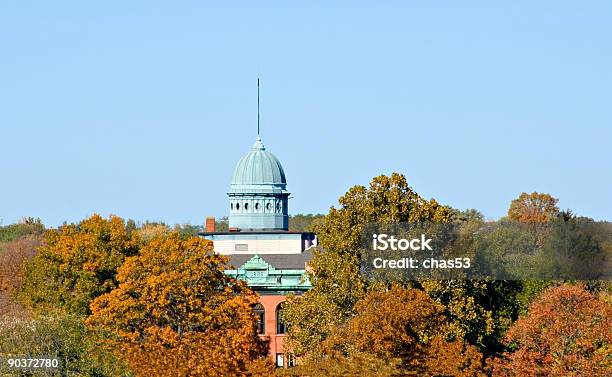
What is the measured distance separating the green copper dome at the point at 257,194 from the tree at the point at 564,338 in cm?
6673

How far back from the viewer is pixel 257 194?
14925 centimetres

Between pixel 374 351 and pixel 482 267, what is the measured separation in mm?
12625

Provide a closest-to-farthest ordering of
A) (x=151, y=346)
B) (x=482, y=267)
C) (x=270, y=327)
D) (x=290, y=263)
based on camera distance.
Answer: (x=151, y=346) < (x=482, y=267) < (x=270, y=327) < (x=290, y=263)

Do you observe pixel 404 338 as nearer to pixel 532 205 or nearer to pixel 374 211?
pixel 374 211

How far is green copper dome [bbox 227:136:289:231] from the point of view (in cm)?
14938

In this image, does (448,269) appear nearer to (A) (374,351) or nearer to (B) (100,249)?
(A) (374,351)

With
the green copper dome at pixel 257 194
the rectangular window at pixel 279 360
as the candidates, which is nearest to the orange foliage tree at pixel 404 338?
the rectangular window at pixel 279 360

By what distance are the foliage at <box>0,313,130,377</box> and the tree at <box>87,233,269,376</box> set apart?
373 inches

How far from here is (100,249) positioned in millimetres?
105375

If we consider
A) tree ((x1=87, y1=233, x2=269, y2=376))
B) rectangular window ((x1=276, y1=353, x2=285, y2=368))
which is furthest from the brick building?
tree ((x1=87, y1=233, x2=269, y2=376))

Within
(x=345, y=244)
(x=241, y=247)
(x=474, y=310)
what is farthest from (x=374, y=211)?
(x=241, y=247)

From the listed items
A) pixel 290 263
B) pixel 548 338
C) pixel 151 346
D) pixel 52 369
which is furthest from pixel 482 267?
pixel 290 263

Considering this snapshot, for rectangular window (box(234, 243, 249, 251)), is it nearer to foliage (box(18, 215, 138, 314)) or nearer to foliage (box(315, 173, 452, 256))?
foliage (box(18, 215, 138, 314))

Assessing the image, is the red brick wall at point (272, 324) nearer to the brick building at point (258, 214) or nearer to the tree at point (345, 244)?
the tree at point (345, 244)
